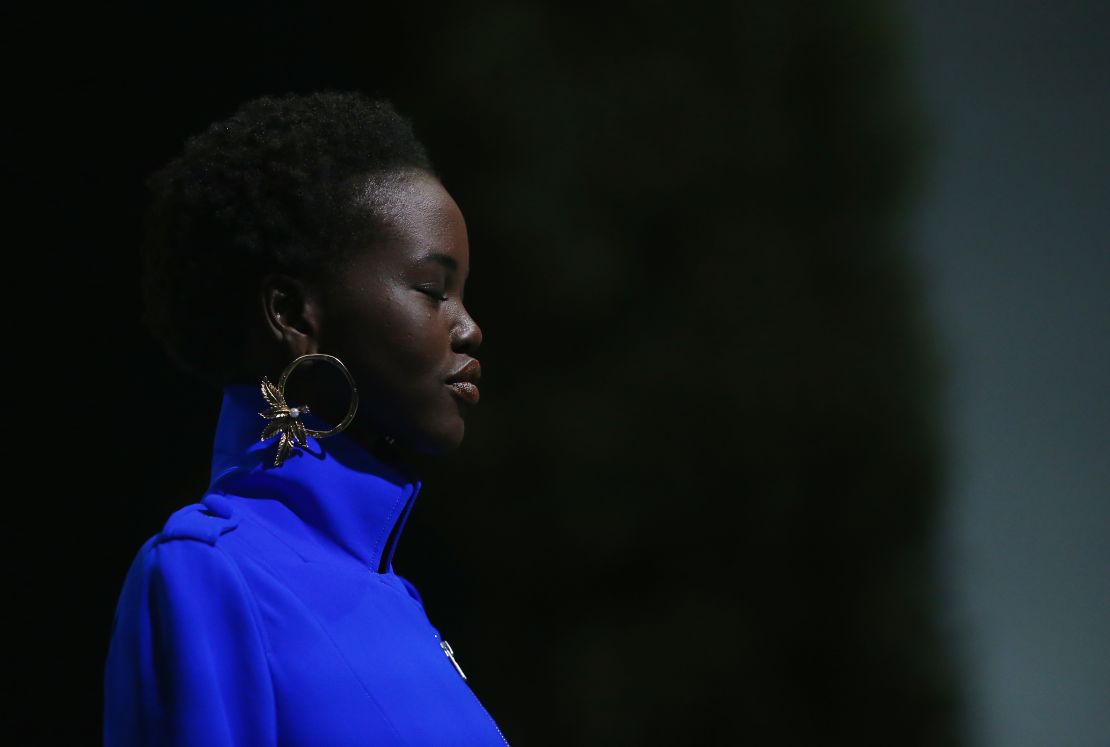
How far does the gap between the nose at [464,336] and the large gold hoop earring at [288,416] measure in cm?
10

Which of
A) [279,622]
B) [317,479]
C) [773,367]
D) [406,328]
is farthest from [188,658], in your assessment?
[773,367]

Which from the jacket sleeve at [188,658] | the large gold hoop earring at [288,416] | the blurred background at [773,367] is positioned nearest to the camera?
the jacket sleeve at [188,658]

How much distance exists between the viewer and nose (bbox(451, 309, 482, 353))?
3.33 ft

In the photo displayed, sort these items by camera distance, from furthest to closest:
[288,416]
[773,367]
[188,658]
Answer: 1. [773,367]
2. [288,416]
3. [188,658]

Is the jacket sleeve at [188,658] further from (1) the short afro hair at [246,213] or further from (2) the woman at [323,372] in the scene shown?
(1) the short afro hair at [246,213]

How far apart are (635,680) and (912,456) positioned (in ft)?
1.98

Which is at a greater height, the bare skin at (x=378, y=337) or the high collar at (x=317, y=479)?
the bare skin at (x=378, y=337)

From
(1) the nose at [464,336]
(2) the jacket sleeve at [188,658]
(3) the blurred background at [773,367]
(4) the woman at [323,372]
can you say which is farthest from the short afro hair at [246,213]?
(3) the blurred background at [773,367]

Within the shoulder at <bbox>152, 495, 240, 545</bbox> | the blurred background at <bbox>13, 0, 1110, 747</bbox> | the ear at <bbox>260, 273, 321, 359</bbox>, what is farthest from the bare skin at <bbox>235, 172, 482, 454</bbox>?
the blurred background at <bbox>13, 0, 1110, 747</bbox>

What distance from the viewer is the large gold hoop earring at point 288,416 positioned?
95 centimetres

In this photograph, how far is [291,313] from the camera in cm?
98

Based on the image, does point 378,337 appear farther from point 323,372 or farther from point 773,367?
point 773,367

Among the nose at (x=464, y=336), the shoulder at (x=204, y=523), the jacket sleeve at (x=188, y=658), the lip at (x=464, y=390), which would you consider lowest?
the jacket sleeve at (x=188, y=658)

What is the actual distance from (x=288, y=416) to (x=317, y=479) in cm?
5
